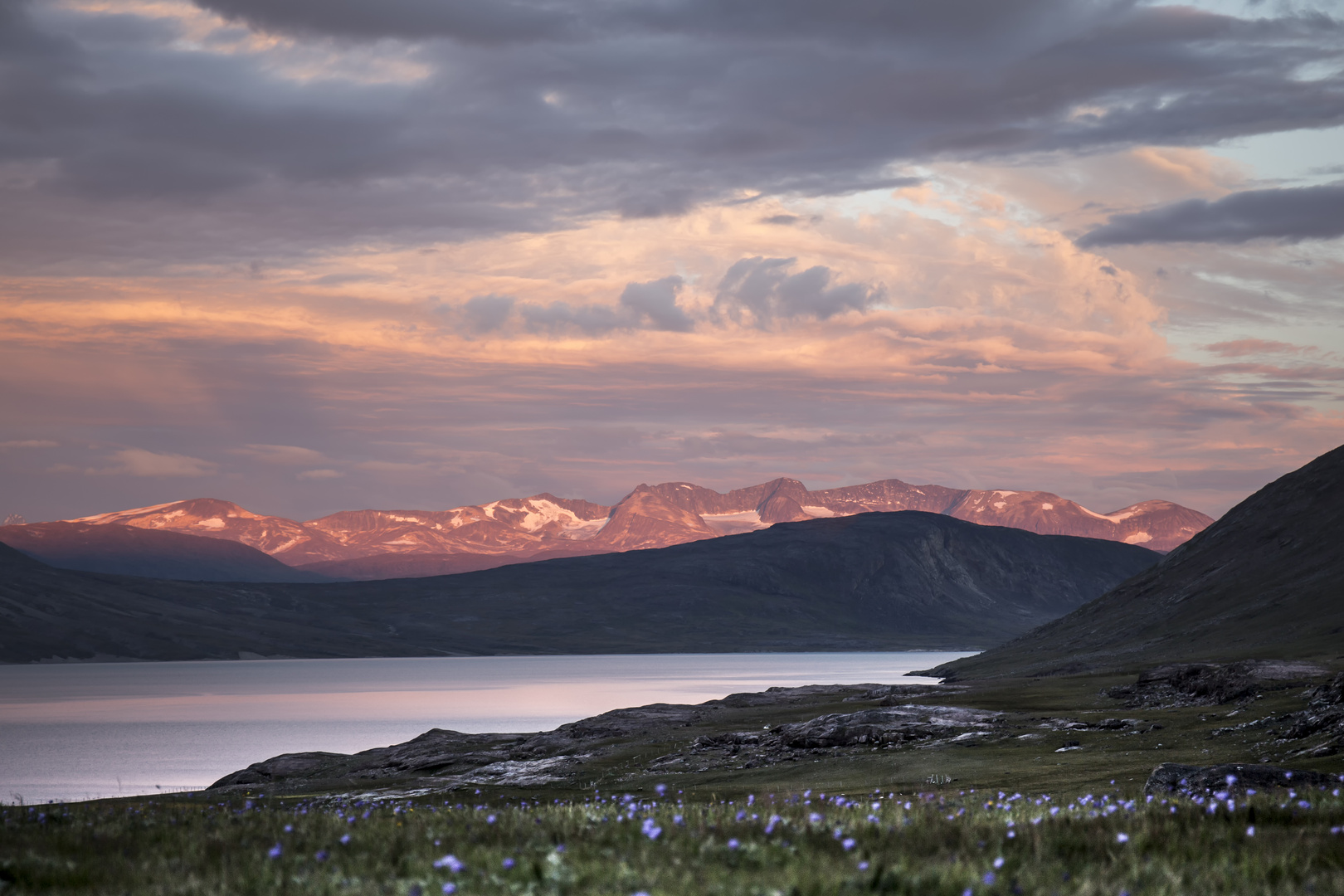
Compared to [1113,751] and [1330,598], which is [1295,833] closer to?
[1113,751]

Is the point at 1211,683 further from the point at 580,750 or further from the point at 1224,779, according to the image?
the point at 1224,779

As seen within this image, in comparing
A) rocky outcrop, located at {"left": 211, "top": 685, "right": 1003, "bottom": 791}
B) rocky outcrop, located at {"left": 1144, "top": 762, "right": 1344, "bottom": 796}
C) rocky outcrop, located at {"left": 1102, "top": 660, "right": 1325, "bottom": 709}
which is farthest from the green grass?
rocky outcrop, located at {"left": 1102, "top": 660, "right": 1325, "bottom": 709}

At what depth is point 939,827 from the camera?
40.0 feet

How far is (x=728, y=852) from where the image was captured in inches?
420

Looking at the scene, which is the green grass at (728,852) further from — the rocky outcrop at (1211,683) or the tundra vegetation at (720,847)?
the rocky outcrop at (1211,683)

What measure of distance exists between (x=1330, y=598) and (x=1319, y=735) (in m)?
165

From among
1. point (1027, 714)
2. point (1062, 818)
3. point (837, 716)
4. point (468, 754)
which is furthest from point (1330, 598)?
point (1062, 818)

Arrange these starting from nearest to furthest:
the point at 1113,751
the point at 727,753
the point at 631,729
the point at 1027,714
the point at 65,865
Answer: the point at 65,865, the point at 1113,751, the point at 727,753, the point at 1027,714, the point at 631,729

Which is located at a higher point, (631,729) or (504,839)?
(504,839)

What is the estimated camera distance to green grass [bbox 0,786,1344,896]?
934cm

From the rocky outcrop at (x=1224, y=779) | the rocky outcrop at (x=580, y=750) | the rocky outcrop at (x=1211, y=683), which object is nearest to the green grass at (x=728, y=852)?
the rocky outcrop at (x=1224, y=779)

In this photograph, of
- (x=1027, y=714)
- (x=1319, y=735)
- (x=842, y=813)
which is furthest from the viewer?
(x=1027, y=714)

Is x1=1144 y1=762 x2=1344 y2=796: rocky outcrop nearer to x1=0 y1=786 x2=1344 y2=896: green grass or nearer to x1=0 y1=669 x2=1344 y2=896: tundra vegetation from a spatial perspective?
x1=0 y1=669 x2=1344 y2=896: tundra vegetation

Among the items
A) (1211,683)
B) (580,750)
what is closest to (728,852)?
(580,750)
